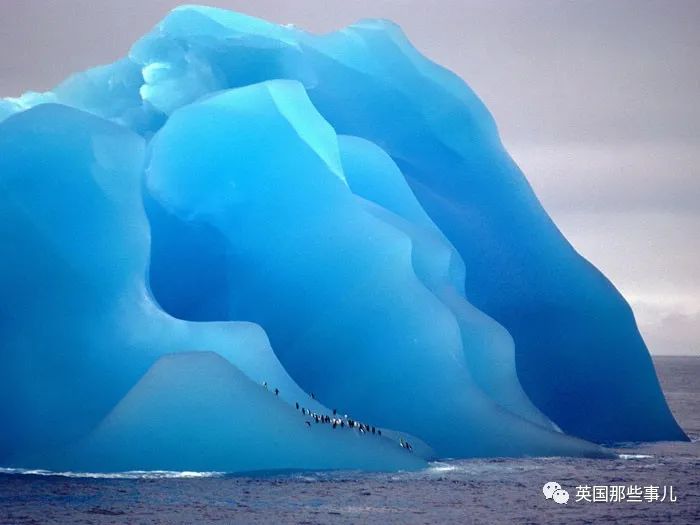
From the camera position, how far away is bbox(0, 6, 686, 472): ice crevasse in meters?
23.9

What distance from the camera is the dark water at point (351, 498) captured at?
19.7 m

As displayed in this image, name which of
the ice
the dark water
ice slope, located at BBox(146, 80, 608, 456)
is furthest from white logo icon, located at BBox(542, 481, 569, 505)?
ice slope, located at BBox(146, 80, 608, 456)

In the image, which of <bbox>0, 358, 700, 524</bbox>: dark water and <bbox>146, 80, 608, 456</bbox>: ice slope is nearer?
<bbox>0, 358, 700, 524</bbox>: dark water

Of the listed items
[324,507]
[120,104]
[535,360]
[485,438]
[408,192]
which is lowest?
[324,507]

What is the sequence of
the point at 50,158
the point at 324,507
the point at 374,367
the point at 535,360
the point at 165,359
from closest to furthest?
the point at 324,507 → the point at 165,359 → the point at 50,158 → the point at 374,367 → the point at 535,360

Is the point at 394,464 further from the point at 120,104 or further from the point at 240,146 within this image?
the point at 120,104

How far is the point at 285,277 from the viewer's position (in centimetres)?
2814

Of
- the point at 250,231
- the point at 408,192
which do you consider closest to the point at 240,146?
the point at 250,231

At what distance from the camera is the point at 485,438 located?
86.6 ft

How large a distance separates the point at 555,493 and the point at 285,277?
8.36 m

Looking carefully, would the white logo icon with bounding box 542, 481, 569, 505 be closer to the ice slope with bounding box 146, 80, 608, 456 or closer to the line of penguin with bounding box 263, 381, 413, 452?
the line of penguin with bounding box 263, 381, 413, 452

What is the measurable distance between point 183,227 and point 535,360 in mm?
9343

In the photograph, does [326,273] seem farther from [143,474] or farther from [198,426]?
[143,474]

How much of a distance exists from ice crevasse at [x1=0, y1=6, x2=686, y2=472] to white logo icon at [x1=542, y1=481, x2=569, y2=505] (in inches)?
108
